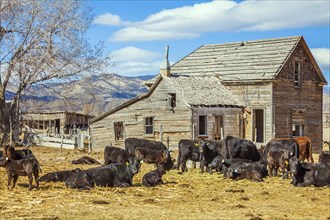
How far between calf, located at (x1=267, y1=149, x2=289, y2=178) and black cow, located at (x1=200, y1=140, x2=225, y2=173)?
10.2ft

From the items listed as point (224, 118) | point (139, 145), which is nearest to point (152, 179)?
point (139, 145)

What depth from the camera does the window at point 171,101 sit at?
1448 inches

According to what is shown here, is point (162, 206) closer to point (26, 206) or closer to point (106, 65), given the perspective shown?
point (26, 206)

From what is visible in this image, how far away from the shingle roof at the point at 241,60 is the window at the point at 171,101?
4.77m

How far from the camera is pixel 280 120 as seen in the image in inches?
1531

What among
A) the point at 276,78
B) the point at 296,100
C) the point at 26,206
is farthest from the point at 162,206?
Result: the point at 296,100

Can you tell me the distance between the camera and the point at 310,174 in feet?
63.4

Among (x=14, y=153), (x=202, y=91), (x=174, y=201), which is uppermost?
(x=202, y=91)

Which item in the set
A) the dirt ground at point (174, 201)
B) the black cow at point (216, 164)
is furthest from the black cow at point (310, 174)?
the black cow at point (216, 164)

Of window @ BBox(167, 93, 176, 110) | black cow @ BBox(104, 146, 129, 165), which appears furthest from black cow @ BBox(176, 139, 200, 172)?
window @ BBox(167, 93, 176, 110)

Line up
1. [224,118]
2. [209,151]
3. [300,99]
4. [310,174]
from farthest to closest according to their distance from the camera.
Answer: [300,99] → [224,118] → [209,151] → [310,174]

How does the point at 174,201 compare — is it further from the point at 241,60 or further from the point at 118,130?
the point at 241,60

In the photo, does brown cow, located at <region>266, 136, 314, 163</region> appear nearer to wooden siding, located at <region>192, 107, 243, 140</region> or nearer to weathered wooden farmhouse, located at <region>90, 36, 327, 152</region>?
weathered wooden farmhouse, located at <region>90, 36, 327, 152</region>

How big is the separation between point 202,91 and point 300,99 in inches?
292
